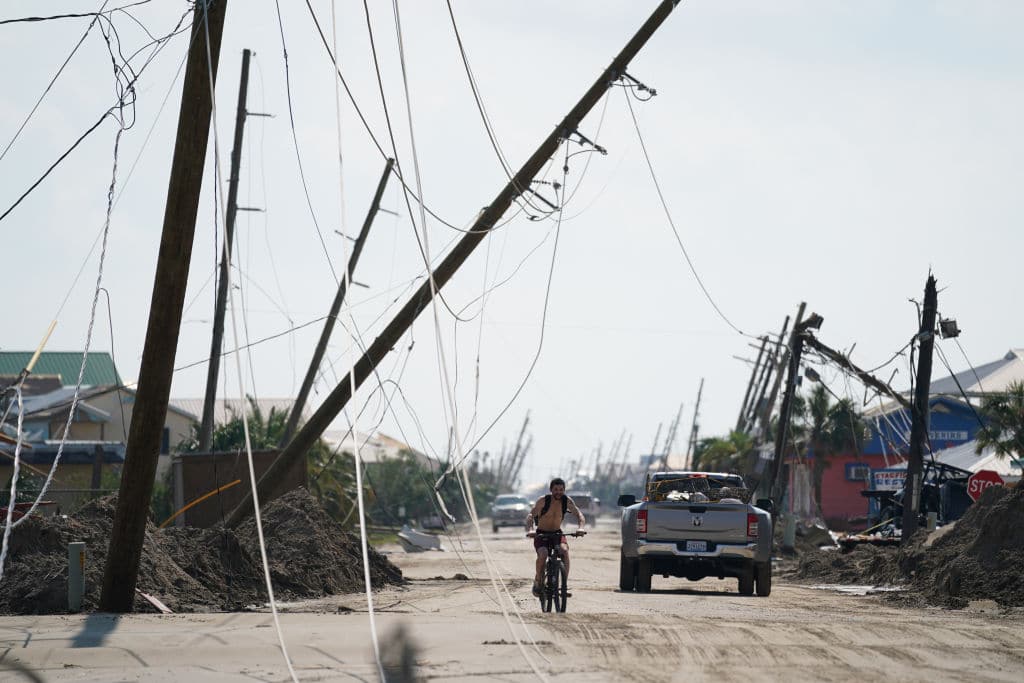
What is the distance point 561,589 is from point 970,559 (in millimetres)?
7853

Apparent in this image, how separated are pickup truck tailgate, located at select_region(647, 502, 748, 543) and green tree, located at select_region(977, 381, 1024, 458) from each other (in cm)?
1498

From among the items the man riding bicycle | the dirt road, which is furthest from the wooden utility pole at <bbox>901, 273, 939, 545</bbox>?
the man riding bicycle

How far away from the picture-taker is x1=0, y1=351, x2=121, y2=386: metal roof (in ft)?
253

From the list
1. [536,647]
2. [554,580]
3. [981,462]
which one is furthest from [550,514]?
[981,462]

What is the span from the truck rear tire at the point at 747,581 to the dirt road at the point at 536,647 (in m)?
4.87

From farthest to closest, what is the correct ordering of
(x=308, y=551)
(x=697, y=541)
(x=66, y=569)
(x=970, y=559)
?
1. (x=308, y=551)
2. (x=697, y=541)
3. (x=970, y=559)
4. (x=66, y=569)

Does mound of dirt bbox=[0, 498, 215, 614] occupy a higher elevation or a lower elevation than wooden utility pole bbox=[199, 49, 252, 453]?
lower

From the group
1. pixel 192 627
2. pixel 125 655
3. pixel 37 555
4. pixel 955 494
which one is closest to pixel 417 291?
pixel 37 555

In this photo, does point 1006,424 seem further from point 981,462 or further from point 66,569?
point 66,569

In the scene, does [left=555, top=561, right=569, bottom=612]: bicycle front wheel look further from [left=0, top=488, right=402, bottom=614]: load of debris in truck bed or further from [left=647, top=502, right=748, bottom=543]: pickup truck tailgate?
[left=647, top=502, right=748, bottom=543]: pickup truck tailgate

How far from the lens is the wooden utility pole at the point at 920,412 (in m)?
27.5

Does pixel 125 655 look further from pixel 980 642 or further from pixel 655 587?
pixel 655 587

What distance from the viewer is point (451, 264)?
806 inches

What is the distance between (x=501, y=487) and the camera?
14562cm
